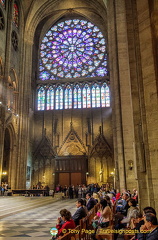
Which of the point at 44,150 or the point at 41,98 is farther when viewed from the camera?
the point at 41,98

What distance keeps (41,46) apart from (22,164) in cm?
1550

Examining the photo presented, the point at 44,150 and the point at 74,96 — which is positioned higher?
the point at 74,96

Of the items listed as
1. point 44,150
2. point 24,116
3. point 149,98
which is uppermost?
point 24,116

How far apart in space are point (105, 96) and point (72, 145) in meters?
6.66

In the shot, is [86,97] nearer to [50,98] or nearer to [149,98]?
[50,98]

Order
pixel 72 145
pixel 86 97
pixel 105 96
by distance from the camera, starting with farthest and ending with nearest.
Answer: pixel 86 97
pixel 105 96
pixel 72 145

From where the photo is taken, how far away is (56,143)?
26984 mm

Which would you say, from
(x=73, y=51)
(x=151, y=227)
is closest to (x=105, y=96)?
→ (x=73, y=51)

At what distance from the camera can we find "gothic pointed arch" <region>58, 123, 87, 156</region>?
26.5 metres

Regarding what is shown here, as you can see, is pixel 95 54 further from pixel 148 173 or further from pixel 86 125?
pixel 148 173

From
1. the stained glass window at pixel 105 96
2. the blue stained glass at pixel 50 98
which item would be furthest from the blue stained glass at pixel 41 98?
the stained glass window at pixel 105 96

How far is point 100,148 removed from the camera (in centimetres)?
Result: 2583

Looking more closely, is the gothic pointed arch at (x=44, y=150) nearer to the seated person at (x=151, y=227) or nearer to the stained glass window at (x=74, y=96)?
the stained glass window at (x=74, y=96)

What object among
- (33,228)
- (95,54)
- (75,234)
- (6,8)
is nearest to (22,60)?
(6,8)
